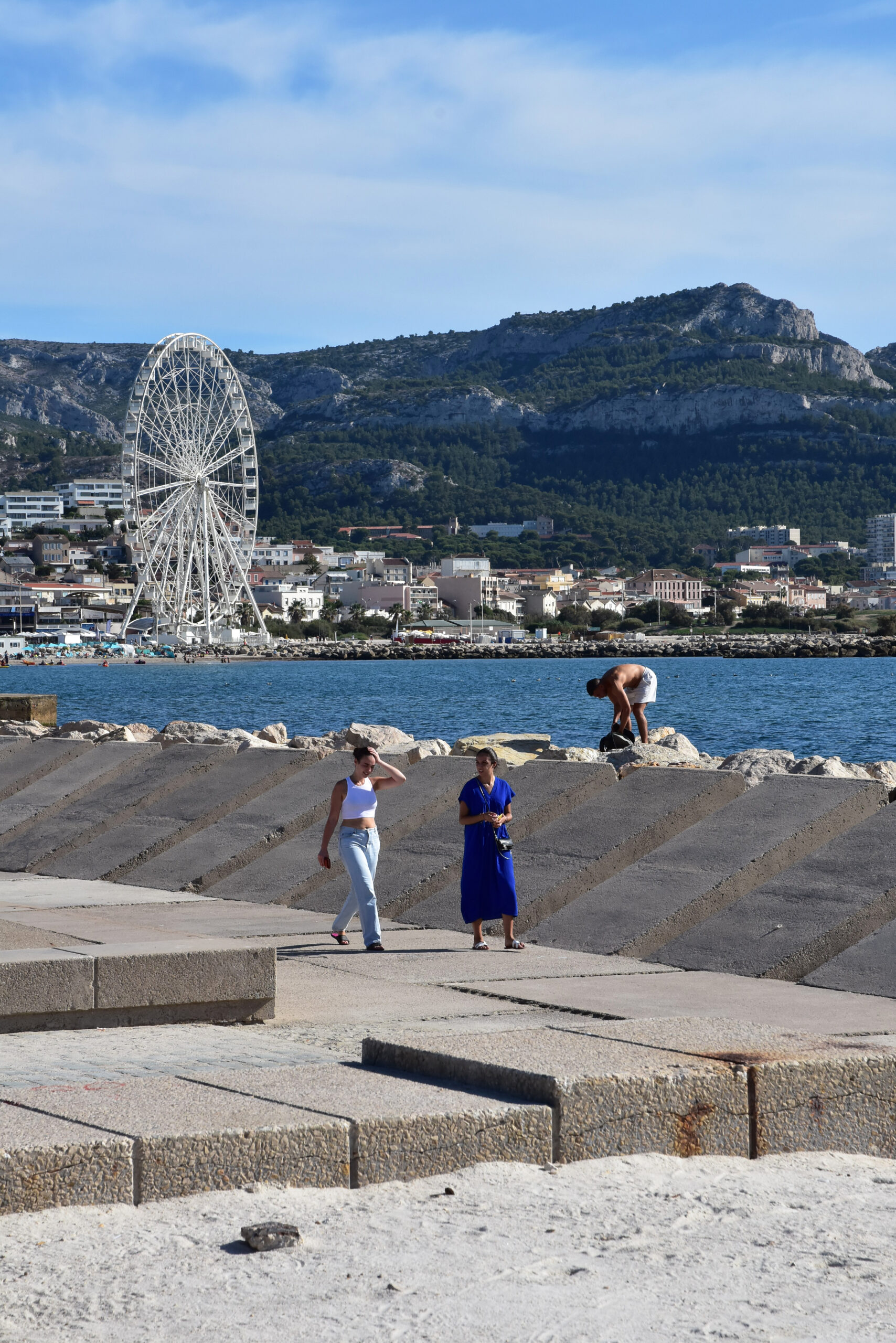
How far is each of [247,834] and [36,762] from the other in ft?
17.2

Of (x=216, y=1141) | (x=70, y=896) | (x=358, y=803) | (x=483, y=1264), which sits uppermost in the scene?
(x=358, y=803)

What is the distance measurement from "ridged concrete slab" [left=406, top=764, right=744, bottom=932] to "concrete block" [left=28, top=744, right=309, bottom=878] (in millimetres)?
3340

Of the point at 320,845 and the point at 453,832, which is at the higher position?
the point at 453,832

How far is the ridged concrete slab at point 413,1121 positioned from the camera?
16.6 ft

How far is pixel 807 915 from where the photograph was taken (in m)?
9.31

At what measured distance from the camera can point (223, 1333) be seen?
159 inches

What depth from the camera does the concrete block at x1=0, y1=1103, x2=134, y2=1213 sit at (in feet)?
15.2

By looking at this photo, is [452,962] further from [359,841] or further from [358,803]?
[358,803]

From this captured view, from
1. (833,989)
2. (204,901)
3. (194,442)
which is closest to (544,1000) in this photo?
(833,989)

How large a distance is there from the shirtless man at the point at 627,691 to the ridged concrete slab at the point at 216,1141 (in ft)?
37.4

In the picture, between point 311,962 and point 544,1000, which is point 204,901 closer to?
point 311,962

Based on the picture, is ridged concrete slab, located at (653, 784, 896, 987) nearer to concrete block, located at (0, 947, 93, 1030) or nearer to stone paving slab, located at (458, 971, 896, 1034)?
stone paving slab, located at (458, 971, 896, 1034)

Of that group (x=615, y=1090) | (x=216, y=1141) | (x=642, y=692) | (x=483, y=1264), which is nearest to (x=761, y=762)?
(x=642, y=692)

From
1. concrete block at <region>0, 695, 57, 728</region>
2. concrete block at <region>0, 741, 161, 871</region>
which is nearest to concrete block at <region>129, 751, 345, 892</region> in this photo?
concrete block at <region>0, 741, 161, 871</region>
